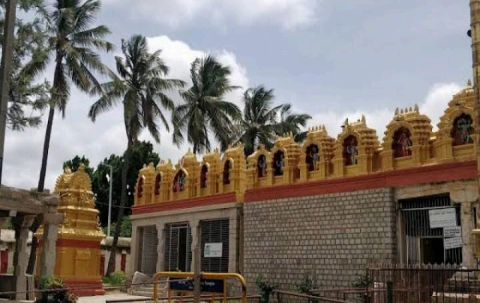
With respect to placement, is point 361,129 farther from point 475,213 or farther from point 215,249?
point 215,249

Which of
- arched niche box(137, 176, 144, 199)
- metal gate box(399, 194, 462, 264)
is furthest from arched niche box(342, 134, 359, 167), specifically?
arched niche box(137, 176, 144, 199)

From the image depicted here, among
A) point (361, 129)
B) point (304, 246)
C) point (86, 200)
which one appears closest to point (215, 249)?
point (304, 246)

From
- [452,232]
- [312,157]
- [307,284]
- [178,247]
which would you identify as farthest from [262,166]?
[452,232]

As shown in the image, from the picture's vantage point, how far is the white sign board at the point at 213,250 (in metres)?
23.4

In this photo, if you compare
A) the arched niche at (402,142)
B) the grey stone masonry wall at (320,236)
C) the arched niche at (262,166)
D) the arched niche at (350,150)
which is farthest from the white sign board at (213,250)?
the arched niche at (402,142)

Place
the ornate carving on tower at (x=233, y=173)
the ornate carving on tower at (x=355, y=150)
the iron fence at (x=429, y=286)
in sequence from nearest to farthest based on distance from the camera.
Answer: the iron fence at (x=429, y=286) < the ornate carving on tower at (x=355, y=150) < the ornate carving on tower at (x=233, y=173)

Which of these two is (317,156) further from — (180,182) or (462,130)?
(180,182)

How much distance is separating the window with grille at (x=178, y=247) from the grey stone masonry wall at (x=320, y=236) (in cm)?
382

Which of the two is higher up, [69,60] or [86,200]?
[69,60]

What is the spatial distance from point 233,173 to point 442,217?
8.94 metres

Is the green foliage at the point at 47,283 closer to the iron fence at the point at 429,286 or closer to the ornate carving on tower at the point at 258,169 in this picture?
the ornate carving on tower at the point at 258,169

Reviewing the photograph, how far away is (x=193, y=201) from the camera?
2489 centimetres

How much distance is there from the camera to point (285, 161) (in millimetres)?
20922

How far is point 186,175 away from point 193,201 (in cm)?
129
